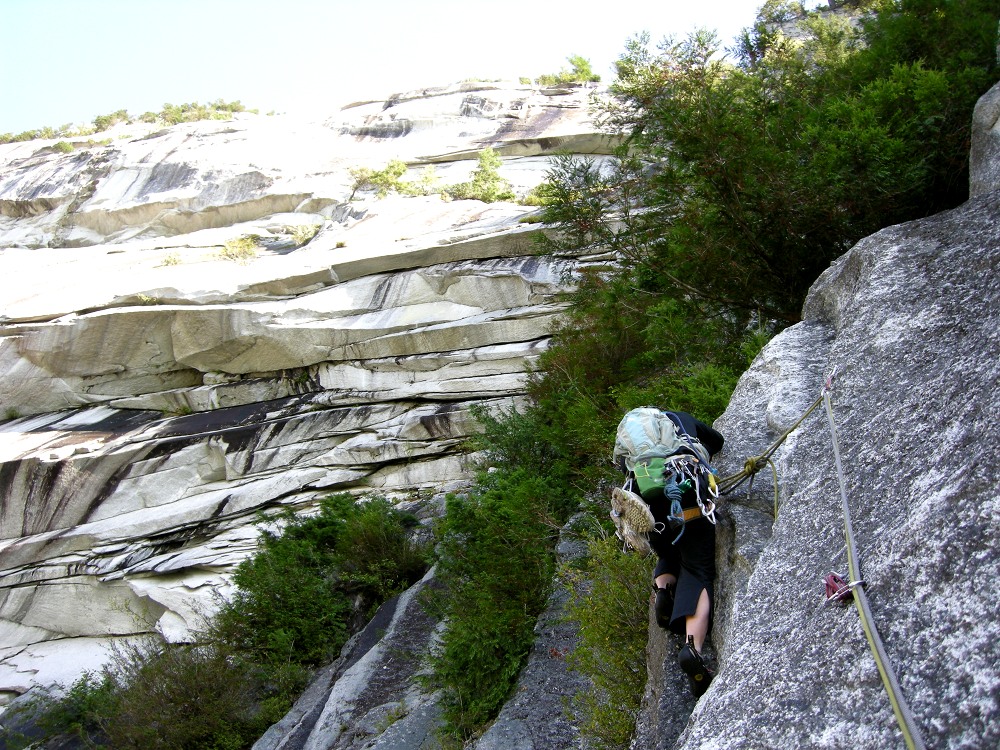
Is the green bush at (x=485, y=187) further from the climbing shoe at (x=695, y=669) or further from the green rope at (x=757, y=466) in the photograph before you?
the climbing shoe at (x=695, y=669)

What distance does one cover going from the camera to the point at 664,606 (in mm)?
3672

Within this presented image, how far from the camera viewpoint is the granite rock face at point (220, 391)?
1386 centimetres

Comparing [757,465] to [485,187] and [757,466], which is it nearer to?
[757,466]

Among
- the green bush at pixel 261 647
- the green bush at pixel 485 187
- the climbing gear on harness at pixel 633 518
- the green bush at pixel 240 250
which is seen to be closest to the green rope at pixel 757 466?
the climbing gear on harness at pixel 633 518

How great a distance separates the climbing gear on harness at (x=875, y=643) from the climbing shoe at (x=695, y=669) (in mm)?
1040

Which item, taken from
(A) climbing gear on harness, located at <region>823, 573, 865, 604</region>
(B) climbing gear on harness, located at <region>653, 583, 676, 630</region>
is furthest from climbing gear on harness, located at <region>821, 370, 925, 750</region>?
(B) climbing gear on harness, located at <region>653, 583, 676, 630</region>

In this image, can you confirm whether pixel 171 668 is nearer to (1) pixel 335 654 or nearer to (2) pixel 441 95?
(1) pixel 335 654

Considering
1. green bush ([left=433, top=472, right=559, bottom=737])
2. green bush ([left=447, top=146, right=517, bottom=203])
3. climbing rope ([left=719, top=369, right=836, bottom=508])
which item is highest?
climbing rope ([left=719, top=369, right=836, bottom=508])

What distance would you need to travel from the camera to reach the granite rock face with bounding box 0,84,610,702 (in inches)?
546

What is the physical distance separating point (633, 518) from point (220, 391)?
14.5 metres

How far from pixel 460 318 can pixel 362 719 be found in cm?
915

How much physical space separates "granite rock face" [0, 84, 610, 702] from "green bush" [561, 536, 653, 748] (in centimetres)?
863

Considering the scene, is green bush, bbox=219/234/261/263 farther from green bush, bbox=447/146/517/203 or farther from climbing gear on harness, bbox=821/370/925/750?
climbing gear on harness, bbox=821/370/925/750

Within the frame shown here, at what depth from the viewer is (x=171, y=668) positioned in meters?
8.58
